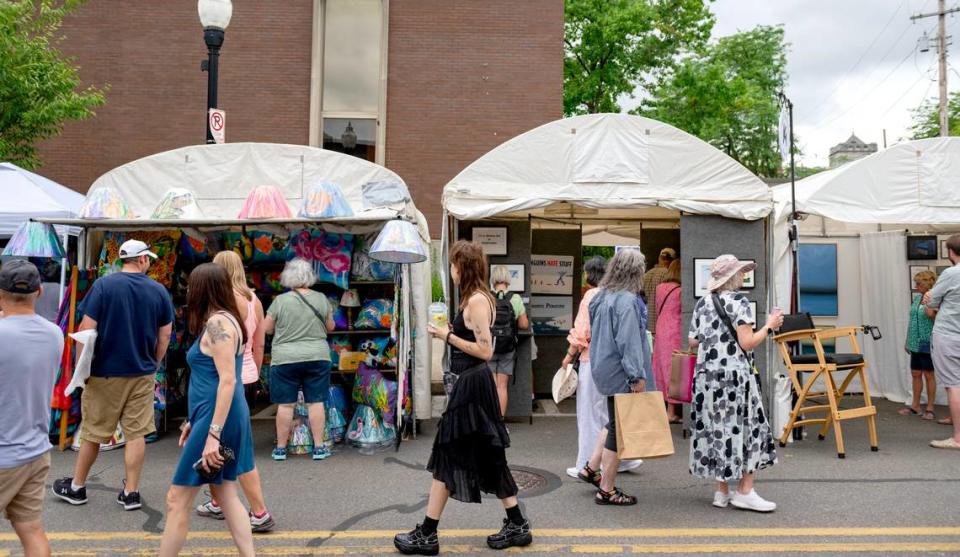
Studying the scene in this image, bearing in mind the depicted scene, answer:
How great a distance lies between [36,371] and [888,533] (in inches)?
203

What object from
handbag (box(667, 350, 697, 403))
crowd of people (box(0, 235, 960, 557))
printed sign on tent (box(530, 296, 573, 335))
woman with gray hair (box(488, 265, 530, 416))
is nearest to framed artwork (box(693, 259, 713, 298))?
handbag (box(667, 350, 697, 403))

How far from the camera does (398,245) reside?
266 inches

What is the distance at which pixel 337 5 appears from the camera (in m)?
13.2

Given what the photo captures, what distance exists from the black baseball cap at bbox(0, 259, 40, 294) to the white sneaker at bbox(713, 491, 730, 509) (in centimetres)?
459

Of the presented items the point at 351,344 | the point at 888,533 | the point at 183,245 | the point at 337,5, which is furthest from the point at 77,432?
the point at 337,5

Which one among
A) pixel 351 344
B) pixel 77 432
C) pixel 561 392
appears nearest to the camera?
pixel 561 392

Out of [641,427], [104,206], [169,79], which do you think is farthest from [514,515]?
[169,79]

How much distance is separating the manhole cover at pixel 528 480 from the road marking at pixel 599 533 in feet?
3.41

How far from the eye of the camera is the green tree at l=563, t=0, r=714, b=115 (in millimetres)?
20781

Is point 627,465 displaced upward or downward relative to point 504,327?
downward

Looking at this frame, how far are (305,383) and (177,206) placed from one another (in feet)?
7.57

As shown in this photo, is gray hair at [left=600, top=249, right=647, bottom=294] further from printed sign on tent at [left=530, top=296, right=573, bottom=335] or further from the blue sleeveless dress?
printed sign on tent at [left=530, top=296, right=573, bottom=335]

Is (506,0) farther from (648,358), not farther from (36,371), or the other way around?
(36,371)

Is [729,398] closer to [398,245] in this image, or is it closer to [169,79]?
[398,245]
